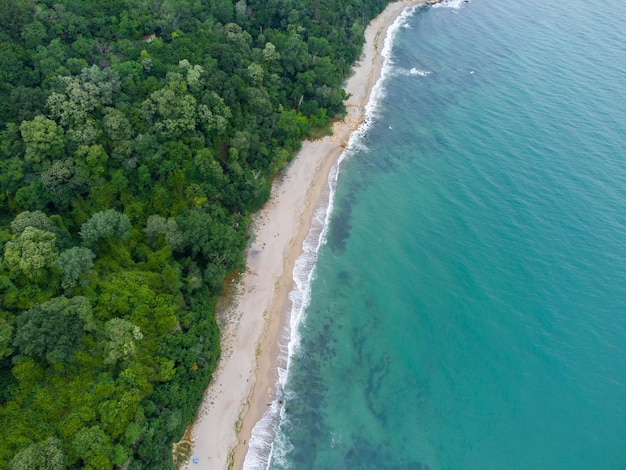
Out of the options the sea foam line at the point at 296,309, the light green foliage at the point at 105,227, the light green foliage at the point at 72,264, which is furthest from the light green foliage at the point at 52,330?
the sea foam line at the point at 296,309

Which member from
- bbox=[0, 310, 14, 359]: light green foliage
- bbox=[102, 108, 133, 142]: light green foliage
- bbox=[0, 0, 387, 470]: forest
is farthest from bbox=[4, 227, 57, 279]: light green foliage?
bbox=[102, 108, 133, 142]: light green foliage

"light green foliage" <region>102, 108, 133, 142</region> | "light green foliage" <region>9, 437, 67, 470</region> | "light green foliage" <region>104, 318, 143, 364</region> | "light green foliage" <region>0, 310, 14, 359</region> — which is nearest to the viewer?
"light green foliage" <region>9, 437, 67, 470</region>

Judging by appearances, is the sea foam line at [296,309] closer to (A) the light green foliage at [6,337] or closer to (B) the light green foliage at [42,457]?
(B) the light green foliage at [42,457]

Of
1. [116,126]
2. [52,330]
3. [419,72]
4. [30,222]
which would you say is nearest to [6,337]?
[52,330]

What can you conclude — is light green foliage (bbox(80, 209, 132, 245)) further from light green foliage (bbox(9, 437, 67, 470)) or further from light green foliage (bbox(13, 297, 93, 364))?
light green foliage (bbox(9, 437, 67, 470))

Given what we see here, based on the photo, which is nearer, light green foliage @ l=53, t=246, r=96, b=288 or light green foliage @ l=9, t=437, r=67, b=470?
light green foliage @ l=9, t=437, r=67, b=470

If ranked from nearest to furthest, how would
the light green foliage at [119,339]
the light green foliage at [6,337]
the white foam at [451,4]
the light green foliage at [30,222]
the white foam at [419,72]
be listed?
1. the light green foliage at [6,337]
2. the light green foliage at [119,339]
3. the light green foliage at [30,222]
4. the white foam at [419,72]
5. the white foam at [451,4]

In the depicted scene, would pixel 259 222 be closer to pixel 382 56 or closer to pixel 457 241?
pixel 457 241
